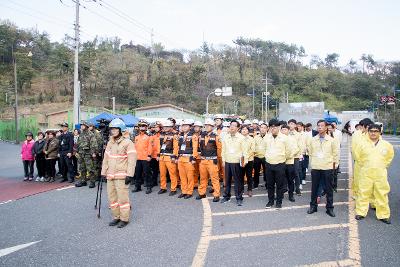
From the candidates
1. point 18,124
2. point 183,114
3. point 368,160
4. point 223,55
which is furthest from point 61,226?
point 223,55

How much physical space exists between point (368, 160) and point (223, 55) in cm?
8215

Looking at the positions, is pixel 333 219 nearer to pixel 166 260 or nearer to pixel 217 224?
pixel 217 224

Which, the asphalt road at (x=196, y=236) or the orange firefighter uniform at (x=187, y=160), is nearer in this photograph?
the asphalt road at (x=196, y=236)

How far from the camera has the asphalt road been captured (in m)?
4.27

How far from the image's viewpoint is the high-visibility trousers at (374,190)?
5.85 m

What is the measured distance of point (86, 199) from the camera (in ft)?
25.6

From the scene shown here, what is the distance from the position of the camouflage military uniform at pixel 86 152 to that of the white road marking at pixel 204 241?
15.0 ft

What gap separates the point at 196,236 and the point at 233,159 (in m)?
2.80

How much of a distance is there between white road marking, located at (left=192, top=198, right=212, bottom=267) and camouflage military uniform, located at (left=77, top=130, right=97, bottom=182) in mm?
4563

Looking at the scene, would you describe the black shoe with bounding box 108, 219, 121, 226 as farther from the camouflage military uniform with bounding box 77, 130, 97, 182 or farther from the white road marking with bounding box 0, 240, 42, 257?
the camouflage military uniform with bounding box 77, 130, 97, 182

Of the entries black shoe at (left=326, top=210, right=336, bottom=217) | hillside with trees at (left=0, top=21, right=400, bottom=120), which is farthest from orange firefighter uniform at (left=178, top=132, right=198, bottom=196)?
hillside with trees at (left=0, top=21, right=400, bottom=120)

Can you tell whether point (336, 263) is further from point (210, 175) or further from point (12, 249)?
point (12, 249)

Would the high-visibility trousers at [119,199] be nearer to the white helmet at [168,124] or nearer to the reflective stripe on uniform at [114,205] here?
the reflective stripe on uniform at [114,205]

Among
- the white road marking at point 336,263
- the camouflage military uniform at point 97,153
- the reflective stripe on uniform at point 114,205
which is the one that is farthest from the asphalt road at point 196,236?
the camouflage military uniform at point 97,153
